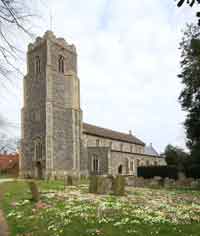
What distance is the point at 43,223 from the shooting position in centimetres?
974

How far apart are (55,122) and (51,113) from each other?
5.10ft

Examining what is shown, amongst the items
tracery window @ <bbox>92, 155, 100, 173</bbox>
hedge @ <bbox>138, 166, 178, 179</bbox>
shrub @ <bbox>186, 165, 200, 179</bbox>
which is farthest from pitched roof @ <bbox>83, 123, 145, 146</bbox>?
shrub @ <bbox>186, 165, 200, 179</bbox>

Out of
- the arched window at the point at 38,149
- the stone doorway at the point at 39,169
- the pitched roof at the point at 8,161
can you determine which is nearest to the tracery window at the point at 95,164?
the stone doorway at the point at 39,169

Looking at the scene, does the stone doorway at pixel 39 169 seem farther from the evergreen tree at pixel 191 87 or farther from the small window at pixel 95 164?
the evergreen tree at pixel 191 87

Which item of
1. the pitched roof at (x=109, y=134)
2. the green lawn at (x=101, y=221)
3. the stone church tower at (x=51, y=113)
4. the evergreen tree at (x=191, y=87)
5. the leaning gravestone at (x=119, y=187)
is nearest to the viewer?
the green lawn at (x=101, y=221)

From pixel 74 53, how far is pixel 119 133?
22834 millimetres

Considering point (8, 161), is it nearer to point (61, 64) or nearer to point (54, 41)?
point (61, 64)

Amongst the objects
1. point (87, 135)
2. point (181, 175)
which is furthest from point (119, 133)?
point (181, 175)

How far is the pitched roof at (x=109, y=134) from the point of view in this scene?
57853 mm

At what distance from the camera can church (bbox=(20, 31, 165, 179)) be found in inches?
1876

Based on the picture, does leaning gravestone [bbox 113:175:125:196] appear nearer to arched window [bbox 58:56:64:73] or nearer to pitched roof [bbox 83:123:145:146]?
arched window [bbox 58:56:64:73]

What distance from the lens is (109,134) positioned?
6397 cm

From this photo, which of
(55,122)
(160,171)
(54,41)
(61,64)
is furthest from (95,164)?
(54,41)

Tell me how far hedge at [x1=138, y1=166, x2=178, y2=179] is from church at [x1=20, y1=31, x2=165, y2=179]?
7088 millimetres
